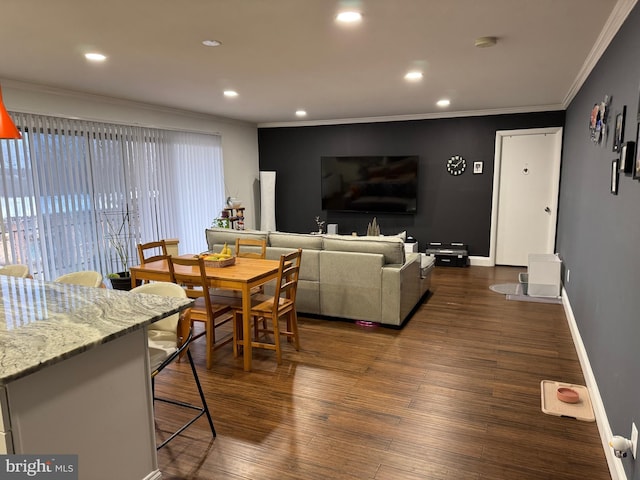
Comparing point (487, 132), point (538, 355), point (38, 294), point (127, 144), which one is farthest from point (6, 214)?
point (487, 132)

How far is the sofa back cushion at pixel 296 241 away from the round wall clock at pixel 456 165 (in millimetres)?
3630

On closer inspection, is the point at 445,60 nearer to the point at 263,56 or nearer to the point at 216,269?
the point at 263,56

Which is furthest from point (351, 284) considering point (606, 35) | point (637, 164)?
point (606, 35)

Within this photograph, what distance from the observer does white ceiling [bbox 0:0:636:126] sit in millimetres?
2635

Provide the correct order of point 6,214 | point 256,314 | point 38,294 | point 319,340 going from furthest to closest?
point 6,214 < point 319,340 < point 256,314 < point 38,294

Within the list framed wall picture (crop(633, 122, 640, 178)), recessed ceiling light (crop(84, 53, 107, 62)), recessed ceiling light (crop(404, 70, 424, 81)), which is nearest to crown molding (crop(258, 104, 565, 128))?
recessed ceiling light (crop(404, 70, 424, 81))

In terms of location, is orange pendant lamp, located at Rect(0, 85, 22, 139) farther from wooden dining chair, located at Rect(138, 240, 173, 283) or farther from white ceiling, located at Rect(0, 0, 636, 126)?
wooden dining chair, located at Rect(138, 240, 173, 283)

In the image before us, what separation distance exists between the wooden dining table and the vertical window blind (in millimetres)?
1556

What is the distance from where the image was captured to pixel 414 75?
438 cm

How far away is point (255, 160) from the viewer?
8.61m

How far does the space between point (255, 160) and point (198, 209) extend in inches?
79.6

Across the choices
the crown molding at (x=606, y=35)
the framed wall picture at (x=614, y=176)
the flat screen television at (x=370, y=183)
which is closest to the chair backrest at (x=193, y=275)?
the framed wall picture at (x=614, y=176)

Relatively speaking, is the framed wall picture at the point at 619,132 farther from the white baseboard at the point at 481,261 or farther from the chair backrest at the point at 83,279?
the white baseboard at the point at 481,261

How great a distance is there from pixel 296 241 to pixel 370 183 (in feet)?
11.2
